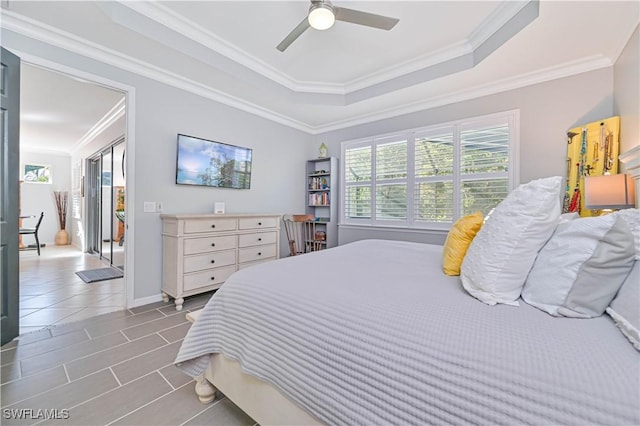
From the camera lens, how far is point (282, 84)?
3.46 meters

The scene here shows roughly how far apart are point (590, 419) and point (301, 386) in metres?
0.77

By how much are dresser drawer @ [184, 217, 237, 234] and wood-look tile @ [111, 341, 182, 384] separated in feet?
3.77

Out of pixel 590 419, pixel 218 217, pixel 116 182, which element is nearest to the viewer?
pixel 590 419

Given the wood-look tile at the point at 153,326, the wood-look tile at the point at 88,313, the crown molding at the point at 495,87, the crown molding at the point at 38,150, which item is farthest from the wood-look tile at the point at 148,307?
the crown molding at the point at 38,150

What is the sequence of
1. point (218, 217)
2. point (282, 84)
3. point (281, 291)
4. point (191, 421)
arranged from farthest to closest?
point (282, 84)
point (218, 217)
point (191, 421)
point (281, 291)

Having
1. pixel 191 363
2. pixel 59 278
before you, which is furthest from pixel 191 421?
pixel 59 278

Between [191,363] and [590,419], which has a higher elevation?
[590,419]

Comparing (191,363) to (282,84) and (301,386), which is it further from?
(282,84)

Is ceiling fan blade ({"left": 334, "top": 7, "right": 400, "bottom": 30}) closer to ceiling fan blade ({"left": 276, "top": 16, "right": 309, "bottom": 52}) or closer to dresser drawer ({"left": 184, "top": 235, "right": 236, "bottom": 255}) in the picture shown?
ceiling fan blade ({"left": 276, "top": 16, "right": 309, "bottom": 52})

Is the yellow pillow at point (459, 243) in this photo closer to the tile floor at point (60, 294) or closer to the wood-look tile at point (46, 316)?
the tile floor at point (60, 294)

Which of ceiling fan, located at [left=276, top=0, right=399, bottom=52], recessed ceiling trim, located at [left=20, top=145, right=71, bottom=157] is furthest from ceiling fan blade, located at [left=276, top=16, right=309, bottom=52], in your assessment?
recessed ceiling trim, located at [left=20, top=145, right=71, bottom=157]

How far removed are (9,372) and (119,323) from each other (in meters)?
0.72

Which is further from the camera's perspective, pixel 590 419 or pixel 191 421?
pixel 191 421

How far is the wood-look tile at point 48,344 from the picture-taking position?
6.06ft
